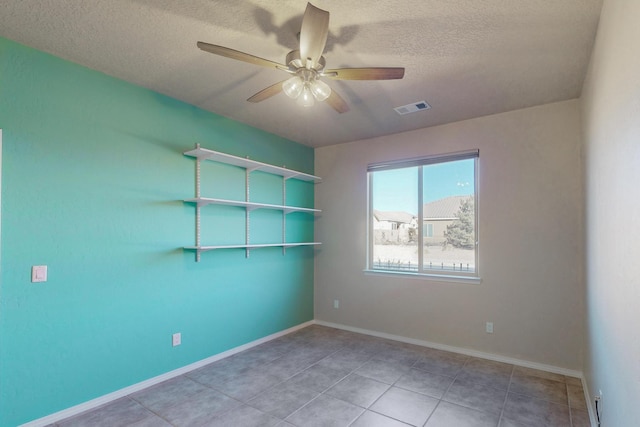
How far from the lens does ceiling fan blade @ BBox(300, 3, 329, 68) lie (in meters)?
1.55

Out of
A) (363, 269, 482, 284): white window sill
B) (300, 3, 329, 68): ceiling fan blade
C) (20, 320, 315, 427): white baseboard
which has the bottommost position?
(20, 320, 315, 427): white baseboard

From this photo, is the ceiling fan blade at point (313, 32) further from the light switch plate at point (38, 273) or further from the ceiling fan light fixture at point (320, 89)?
the light switch plate at point (38, 273)

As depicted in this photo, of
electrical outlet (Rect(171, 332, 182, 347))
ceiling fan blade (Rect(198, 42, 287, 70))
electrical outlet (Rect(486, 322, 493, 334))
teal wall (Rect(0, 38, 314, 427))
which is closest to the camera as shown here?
ceiling fan blade (Rect(198, 42, 287, 70))

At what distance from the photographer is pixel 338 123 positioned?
3.76m

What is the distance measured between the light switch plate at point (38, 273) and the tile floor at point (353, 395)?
3.37ft

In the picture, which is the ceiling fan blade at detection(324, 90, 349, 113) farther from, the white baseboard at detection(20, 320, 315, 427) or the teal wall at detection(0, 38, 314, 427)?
the white baseboard at detection(20, 320, 315, 427)

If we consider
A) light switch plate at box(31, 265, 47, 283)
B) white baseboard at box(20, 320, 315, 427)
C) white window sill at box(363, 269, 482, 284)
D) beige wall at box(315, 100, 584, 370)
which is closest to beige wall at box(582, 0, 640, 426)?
beige wall at box(315, 100, 584, 370)

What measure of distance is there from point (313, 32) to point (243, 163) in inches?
82.8

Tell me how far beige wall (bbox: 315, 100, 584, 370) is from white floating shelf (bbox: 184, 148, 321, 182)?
3.44 feet

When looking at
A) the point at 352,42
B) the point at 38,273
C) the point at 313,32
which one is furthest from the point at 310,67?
the point at 38,273

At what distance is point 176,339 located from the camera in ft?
9.96

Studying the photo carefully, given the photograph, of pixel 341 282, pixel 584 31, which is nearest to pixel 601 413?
pixel 584 31

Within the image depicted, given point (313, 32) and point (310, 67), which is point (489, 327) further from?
point (313, 32)

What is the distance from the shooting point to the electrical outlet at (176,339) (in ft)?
9.89
